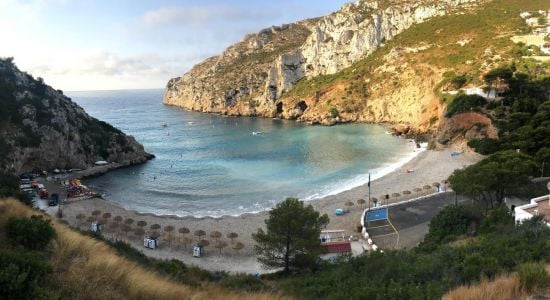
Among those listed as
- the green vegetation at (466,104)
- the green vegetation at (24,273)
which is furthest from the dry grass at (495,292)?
the green vegetation at (466,104)

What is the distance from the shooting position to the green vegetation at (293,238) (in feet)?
56.3

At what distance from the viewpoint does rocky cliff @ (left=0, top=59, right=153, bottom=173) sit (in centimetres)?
4256

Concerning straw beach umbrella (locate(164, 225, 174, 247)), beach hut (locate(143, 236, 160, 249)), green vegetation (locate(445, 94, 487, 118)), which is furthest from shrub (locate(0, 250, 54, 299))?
green vegetation (locate(445, 94, 487, 118))

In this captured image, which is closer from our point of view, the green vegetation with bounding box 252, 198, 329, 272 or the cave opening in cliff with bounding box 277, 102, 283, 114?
the green vegetation with bounding box 252, 198, 329, 272

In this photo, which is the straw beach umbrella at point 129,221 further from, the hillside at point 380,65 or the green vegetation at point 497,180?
the hillside at point 380,65

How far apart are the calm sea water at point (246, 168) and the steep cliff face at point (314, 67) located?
→ 8.42 metres

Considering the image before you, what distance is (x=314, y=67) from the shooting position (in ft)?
351

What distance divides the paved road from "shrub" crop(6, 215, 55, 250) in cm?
1706

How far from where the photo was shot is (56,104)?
51.5 meters

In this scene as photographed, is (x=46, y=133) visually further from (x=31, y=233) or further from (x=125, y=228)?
(x=31, y=233)

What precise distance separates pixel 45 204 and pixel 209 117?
7428cm

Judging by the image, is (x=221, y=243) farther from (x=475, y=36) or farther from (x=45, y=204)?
(x=475, y=36)

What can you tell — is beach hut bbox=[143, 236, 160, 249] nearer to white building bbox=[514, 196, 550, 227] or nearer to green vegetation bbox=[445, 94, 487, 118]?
white building bbox=[514, 196, 550, 227]

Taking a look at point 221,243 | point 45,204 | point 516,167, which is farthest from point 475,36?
point 45,204
